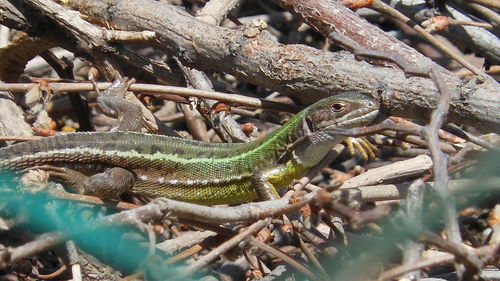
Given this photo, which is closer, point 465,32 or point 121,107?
point 121,107

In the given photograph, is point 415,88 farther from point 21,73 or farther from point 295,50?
point 21,73

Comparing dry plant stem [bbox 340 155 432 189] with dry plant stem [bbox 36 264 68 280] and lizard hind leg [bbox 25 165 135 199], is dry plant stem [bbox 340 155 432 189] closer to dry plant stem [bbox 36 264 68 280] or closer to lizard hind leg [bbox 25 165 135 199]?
lizard hind leg [bbox 25 165 135 199]

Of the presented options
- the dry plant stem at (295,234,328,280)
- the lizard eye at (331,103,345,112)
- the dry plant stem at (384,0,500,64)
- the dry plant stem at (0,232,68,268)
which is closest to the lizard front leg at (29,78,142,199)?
the dry plant stem at (295,234,328,280)

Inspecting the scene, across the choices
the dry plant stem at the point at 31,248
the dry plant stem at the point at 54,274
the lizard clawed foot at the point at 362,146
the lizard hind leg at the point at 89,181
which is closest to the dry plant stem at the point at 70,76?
the lizard hind leg at the point at 89,181

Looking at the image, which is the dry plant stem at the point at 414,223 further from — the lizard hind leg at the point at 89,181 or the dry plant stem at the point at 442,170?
Answer: the lizard hind leg at the point at 89,181

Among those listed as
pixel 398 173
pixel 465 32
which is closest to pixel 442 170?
pixel 398 173

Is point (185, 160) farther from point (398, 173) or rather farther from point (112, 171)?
point (398, 173)

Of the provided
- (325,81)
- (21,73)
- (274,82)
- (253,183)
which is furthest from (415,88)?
(21,73)
